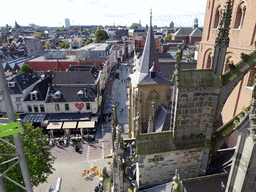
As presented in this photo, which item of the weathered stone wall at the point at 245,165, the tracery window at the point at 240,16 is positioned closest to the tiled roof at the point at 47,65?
the tracery window at the point at 240,16

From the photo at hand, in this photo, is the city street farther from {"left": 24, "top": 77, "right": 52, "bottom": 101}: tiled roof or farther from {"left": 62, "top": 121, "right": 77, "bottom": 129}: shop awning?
{"left": 24, "top": 77, "right": 52, "bottom": 101}: tiled roof

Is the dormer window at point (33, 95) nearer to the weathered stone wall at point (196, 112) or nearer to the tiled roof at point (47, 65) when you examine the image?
the tiled roof at point (47, 65)

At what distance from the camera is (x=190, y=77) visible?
373 inches

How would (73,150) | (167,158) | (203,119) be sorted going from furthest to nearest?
(73,150)
(167,158)
(203,119)

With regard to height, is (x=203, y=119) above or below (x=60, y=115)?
above

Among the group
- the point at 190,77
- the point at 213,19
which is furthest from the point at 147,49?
the point at 190,77

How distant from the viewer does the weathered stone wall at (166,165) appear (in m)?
10.9

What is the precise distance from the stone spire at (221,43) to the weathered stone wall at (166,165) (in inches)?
199

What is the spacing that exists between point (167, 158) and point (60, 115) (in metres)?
29.5

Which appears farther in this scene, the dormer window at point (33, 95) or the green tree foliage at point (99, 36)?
the green tree foliage at point (99, 36)

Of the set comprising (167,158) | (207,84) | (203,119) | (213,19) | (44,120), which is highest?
(213,19)

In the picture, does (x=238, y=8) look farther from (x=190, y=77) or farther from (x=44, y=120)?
(x=44, y=120)

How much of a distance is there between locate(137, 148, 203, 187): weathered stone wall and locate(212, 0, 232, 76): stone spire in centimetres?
505

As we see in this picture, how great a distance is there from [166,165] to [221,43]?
25.0 ft
